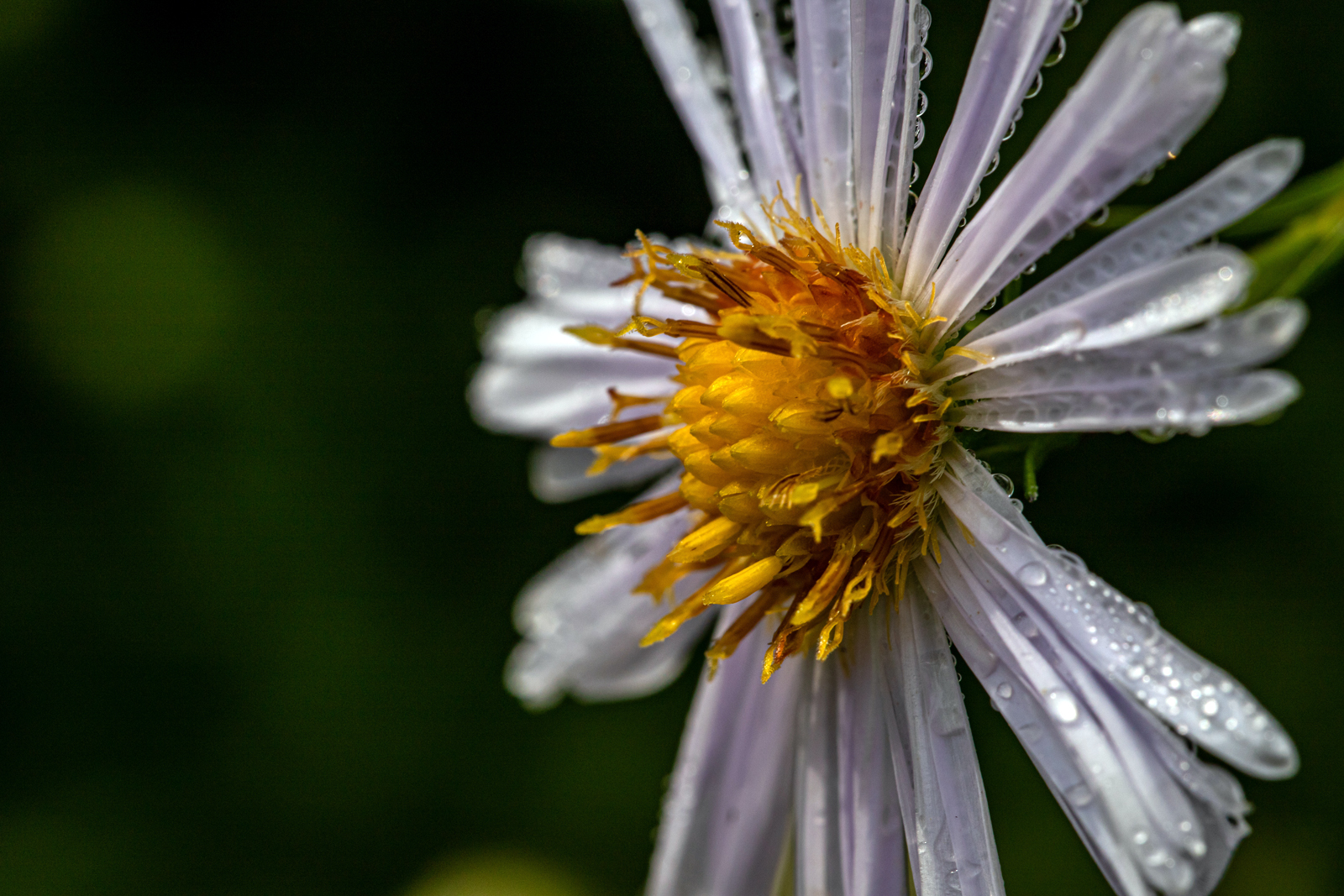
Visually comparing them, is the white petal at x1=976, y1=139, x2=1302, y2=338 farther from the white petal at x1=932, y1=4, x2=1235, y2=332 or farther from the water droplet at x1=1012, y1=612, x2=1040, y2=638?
the water droplet at x1=1012, y1=612, x2=1040, y2=638

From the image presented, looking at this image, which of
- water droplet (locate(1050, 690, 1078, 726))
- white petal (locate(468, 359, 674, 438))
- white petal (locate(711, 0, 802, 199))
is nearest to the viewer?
water droplet (locate(1050, 690, 1078, 726))

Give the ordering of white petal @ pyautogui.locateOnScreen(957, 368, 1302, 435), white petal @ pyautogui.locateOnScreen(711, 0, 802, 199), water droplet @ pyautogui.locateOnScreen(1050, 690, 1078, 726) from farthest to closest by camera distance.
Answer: white petal @ pyautogui.locateOnScreen(711, 0, 802, 199), water droplet @ pyautogui.locateOnScreen(1050, 690, 1078, 726), white petal @ pyautogui.locateOnScreen(957, 368, 1302, 435)

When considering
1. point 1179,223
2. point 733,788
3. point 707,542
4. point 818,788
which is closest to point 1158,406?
point 1179,223

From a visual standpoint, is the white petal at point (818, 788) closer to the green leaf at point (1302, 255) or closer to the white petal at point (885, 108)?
the white petal at point (885, 108)

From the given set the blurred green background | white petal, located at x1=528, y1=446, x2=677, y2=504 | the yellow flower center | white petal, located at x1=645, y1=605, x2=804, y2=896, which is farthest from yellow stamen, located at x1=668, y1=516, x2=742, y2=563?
the blurred green background

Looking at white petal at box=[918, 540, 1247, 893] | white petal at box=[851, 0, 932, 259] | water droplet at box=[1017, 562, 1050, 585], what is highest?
white petal at box=[851, 0, 932, 259]

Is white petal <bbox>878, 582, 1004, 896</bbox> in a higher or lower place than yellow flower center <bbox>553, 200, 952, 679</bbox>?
lower
